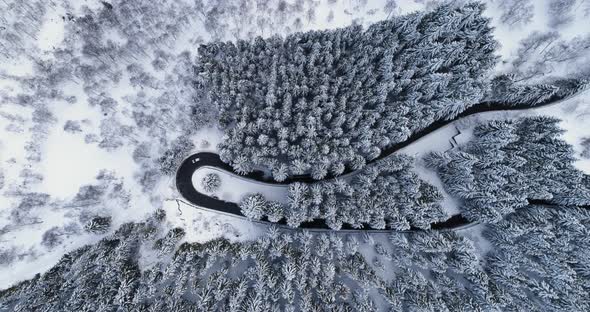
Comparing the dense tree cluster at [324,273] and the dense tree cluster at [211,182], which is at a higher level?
the dense tree cluster at [211,182]

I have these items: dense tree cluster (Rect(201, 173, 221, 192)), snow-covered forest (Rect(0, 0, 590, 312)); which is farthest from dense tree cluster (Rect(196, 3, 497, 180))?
dense tree cluster (Rect(201, 173, 221, 192))

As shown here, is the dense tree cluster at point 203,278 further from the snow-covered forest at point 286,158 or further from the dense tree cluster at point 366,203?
the dense tree cluster at point 366,203

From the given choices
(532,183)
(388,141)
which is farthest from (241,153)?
(532,183)

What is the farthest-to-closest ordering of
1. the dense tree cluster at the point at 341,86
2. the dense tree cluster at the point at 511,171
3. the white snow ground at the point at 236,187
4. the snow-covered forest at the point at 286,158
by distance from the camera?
the white snow ground at the point at 236,187, the dense tree cluster at the point at 341,86, the dense tree cluster at the point at 511,171, the snow-covered forest at the point at 286,158

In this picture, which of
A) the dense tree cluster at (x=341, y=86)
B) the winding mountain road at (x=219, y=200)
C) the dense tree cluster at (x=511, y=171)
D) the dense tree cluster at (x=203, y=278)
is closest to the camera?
the dense tree cluster at (x=203, y=278)

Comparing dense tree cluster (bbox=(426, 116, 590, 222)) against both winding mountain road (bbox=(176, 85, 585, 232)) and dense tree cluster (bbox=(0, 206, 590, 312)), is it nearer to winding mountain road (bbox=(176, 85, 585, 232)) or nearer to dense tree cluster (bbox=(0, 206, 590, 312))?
winding mountain road (bbox=(176, 85, 585, 232))

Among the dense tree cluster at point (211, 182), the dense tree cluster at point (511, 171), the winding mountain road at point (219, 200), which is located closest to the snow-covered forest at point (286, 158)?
the dense tree cluster at point (511, 171)
